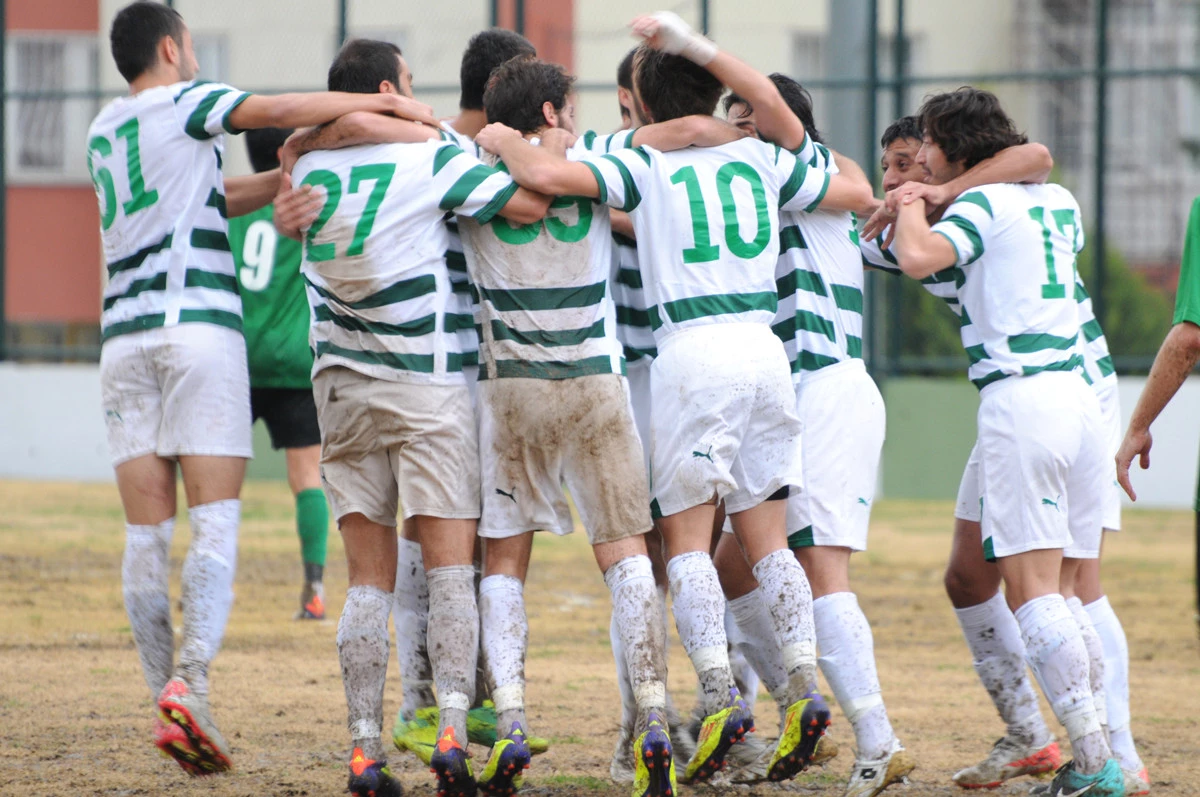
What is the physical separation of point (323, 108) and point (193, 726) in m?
1.84

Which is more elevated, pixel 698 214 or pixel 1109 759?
pixel 698 214

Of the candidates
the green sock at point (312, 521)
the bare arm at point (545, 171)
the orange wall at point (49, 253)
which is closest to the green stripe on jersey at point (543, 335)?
the bare arm at point (545, 171)

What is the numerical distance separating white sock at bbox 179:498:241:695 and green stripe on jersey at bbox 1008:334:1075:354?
8.00 ft

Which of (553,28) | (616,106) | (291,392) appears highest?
(553,28)

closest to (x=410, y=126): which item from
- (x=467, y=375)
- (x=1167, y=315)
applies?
(x=467, y=375)

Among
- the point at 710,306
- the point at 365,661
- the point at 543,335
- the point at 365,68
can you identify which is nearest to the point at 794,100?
the point at 710,306

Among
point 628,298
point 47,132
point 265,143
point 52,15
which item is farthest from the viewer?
point 52,15

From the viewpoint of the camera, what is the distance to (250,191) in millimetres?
4766

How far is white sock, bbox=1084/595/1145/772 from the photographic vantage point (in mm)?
4480

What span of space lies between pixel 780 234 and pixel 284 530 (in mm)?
7106

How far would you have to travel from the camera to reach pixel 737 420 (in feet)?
13.6

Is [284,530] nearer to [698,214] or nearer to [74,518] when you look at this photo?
[74,518]

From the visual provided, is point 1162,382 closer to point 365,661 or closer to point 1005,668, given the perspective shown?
point 1005,668

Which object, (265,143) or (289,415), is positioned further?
(289,415)
